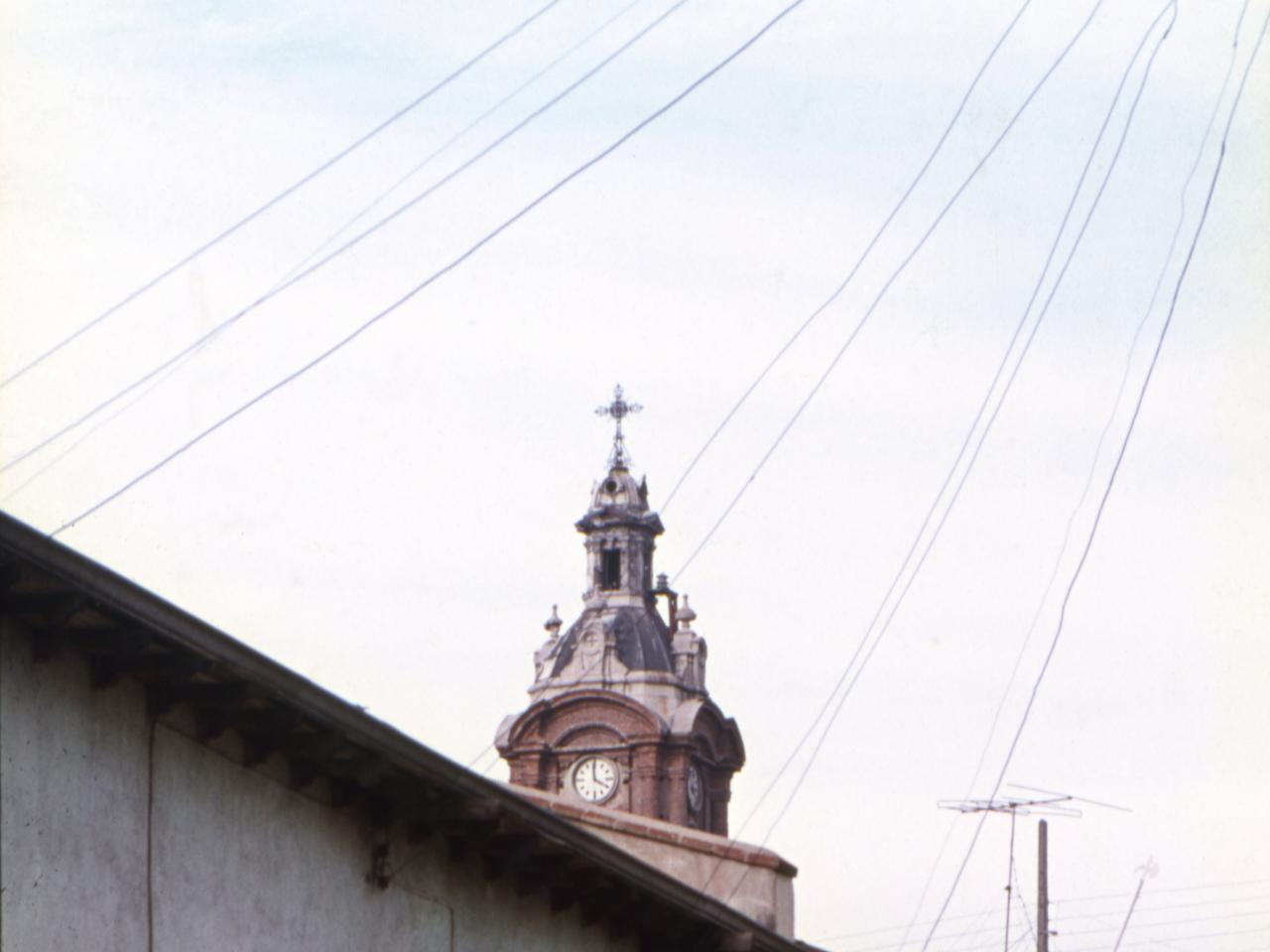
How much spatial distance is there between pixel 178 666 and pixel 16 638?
1.01 m

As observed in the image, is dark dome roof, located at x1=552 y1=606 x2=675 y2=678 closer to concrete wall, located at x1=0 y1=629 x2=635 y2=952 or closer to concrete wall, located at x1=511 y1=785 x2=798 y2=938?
concrete wall, located at x1=511 y1=785 x2=798 y2=938

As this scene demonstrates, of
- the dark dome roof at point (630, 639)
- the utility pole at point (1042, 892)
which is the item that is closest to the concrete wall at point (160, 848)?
the utility pole at point (1042, 892)

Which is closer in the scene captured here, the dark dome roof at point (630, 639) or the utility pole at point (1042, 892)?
the utility pole at point (1042, 892)

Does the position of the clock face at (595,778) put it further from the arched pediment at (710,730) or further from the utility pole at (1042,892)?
the utility pole at (1042,892)

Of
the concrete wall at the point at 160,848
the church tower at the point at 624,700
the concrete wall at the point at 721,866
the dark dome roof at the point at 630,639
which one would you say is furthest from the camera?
the dark dome roof at the point at 630,639

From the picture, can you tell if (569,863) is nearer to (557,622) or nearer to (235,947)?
(235,947)

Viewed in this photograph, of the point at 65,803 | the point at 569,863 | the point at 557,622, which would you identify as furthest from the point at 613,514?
the point at 65,803

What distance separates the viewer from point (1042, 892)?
40438 mm

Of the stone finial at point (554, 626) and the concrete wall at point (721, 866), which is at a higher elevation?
the stone finial at point (554, 626)

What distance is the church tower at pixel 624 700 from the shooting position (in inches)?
2842

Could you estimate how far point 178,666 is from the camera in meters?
13.1

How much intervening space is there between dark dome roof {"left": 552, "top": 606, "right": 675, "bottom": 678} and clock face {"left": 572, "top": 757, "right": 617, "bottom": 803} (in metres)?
3.08

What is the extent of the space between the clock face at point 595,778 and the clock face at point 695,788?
2.31 m

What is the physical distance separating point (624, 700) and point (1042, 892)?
33.3 meters
